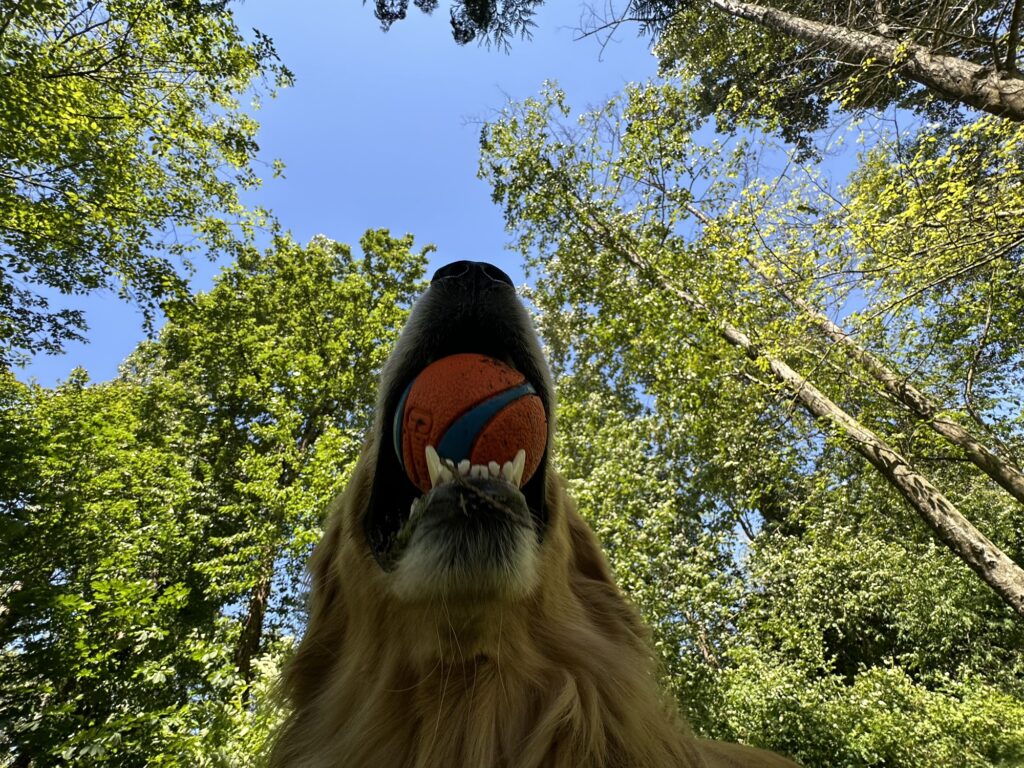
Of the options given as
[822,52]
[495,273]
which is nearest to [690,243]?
[822,52]

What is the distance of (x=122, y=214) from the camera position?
8.83 m

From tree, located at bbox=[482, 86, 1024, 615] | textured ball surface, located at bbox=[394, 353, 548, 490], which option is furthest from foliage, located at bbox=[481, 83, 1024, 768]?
textured ball surface, located at bbox=[394, 353, 548, 490]

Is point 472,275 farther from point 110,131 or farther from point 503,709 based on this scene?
point 110,131

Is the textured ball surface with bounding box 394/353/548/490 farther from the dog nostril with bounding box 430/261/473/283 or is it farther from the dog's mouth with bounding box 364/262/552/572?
the dog nostril with bounding box 430/261/473/283

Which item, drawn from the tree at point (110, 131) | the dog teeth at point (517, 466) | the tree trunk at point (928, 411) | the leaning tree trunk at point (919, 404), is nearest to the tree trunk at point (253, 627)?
the tree at point (110, 131)

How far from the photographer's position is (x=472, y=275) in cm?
198

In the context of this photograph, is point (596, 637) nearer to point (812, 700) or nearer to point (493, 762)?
point (493, 762)

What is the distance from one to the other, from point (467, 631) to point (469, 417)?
2.13ft

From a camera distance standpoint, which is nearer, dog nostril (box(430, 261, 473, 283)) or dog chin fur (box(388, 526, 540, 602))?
dog chin fur (box(388, 526, 540, 602))

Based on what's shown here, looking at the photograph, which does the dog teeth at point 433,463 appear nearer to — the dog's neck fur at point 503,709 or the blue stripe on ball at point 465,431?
the blue stripe on ball at point 465,431

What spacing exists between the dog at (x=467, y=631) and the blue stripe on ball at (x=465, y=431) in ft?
0.26

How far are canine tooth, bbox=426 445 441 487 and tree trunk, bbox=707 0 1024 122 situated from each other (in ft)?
25.8

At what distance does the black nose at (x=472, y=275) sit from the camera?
1965mm

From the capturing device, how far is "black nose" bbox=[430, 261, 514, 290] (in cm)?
196
